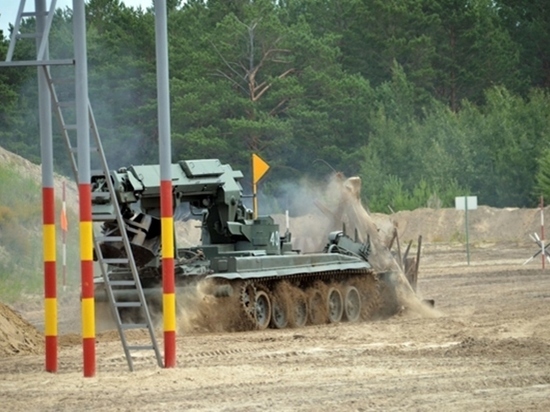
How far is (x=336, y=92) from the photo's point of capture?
68.9 metres

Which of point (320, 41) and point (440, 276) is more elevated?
point (320, 41)

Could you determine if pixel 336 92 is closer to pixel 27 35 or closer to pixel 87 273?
pixel 27 35

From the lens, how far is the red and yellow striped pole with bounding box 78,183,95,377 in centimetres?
1433

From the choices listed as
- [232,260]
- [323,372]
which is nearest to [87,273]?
[323,372]

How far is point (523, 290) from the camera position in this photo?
3184 cm

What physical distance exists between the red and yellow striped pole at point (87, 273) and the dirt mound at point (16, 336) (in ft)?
12.5

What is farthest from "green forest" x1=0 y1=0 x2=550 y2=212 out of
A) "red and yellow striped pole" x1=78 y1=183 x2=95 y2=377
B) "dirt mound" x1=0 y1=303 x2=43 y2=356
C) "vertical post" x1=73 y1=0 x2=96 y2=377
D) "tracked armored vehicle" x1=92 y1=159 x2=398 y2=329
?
"red and yellow striped pole" x1=78 y1=183 x2=95 y2=377

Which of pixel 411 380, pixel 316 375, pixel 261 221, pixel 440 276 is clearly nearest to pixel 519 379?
pixel 411 380

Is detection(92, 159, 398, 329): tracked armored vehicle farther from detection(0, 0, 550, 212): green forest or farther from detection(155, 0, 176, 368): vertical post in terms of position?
detection(0, 0, 550, 212): green forest

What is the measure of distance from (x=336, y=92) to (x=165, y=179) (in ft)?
177

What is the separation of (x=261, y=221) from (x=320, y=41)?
44.7m

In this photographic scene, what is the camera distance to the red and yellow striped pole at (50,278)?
15.3 metres

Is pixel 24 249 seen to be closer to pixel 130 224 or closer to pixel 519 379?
pixel 130 224

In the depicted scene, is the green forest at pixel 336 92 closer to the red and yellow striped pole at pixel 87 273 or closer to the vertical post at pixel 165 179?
the vertical post at pixel 165 179
